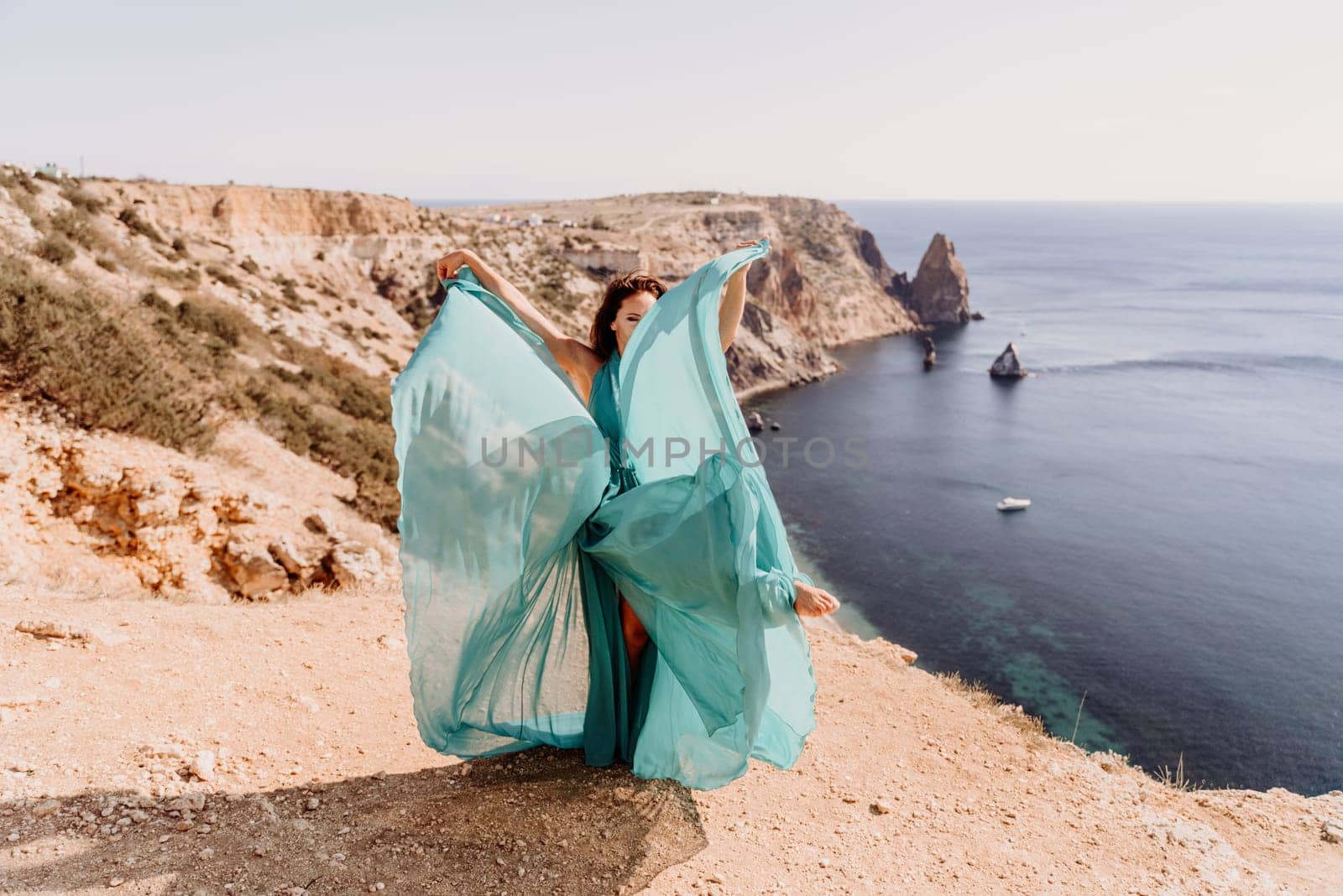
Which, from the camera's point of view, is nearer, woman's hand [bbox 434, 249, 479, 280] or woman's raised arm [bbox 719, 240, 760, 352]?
woman's raised arm [bbox 719, 240, 760, 352]

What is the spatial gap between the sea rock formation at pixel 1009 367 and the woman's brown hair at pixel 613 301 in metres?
65.3

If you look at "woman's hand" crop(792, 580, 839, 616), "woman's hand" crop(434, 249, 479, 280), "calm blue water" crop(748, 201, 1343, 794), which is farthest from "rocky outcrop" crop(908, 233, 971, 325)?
"woman's hand" crop(792, 580, 839, 616)

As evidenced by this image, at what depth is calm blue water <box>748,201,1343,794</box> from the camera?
70.0 ft

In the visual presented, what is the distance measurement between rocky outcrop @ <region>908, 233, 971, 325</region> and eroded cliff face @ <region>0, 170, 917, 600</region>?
65.8m

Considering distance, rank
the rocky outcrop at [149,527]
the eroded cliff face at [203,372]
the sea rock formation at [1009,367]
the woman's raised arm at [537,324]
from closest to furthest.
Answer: the woman's raised arm at [537,324], the rocky outcrop at [149,527], the eroded cliff face at [203,372], the sea rock formation at [1009,367]

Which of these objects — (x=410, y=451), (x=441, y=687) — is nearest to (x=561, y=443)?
(x=410, y=451)

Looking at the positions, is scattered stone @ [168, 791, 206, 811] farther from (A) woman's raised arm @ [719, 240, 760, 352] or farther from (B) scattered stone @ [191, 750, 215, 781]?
(A) woman's raised arm @ [719, 240, 760, 352]

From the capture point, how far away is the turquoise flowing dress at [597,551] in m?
3.29

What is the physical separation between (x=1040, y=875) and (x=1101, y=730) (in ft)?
60.6

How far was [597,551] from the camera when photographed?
3561 millimetres

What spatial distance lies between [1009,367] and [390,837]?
219 ft

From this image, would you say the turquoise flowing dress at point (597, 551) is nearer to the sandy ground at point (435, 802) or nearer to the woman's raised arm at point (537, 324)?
the woman's raised arm at point (537, 324)

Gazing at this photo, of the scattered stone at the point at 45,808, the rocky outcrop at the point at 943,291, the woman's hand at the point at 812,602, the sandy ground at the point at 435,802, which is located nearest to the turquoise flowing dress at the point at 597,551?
the woman's hand at the point at 812,602

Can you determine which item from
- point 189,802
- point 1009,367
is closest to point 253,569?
point 189,802
